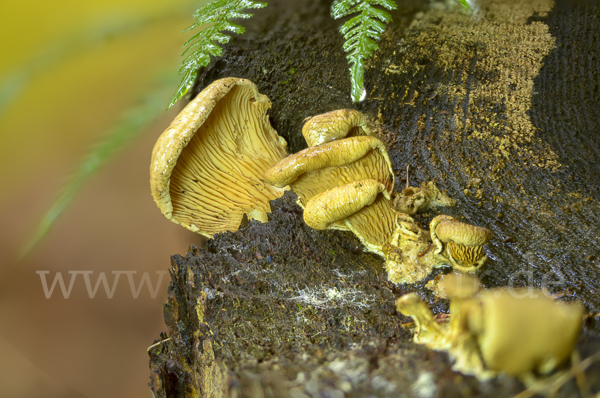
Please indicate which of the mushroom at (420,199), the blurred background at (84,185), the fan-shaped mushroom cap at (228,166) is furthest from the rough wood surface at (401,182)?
the blurred background at (84,185)

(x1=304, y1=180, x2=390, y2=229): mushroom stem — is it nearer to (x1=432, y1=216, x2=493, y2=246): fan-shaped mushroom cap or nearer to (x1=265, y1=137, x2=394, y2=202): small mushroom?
(x1=265, y1=137, x2=394, y2=202): small mushroom

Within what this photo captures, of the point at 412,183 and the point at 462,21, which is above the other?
the point at 462,21

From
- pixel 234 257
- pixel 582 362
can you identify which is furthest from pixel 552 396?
pixel 234 257

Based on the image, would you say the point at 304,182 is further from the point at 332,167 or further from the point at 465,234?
the point at 465,234

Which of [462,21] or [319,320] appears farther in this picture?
[462,21]

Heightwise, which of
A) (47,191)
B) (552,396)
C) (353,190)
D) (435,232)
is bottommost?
(552,396)

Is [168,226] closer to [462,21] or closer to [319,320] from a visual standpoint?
[319,320]
